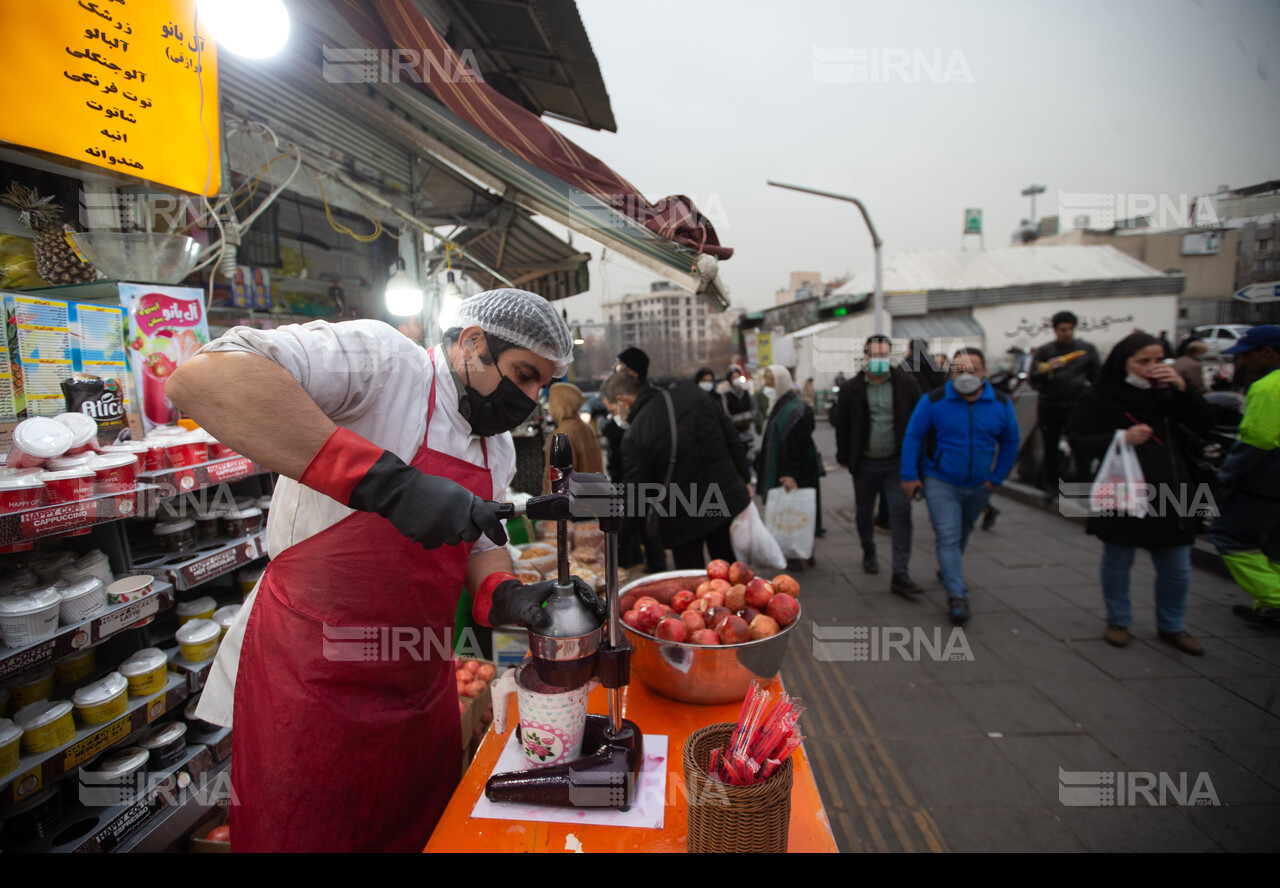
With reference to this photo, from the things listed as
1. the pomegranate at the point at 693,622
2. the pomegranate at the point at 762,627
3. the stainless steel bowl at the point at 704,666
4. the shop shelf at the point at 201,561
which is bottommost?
the stainless steel bowl at the point at 704,666

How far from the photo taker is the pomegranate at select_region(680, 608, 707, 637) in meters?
1.94

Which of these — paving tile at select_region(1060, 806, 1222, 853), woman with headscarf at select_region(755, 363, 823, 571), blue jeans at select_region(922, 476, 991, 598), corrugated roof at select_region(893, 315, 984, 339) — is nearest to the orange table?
paving tile at select_region(1060, 806, 1222, 853)

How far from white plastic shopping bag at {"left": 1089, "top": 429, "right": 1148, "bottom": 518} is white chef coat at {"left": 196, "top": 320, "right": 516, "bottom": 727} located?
4264mm

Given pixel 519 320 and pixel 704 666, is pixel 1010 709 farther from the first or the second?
pixel 519 320

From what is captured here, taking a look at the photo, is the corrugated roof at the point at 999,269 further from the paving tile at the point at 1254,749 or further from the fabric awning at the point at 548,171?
the paving tile at the point at 1254,749

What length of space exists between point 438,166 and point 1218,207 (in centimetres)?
715

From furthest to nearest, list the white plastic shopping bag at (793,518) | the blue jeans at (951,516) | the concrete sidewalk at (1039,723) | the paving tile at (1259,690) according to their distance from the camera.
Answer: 1. the white plastic shopping bag at (793,518)
2. the blue jeans at (951,516)
3. the paving tile at (1259,690)
4. the concrete sidewalk at (1039,723)

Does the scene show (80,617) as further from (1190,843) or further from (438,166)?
(438,166)

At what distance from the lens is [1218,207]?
4898mm

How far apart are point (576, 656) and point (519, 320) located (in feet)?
3.23

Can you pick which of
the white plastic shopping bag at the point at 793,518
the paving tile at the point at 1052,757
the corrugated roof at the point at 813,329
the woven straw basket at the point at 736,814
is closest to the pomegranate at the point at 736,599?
the woven straw basket at the point at 736,814

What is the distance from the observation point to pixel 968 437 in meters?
4.41

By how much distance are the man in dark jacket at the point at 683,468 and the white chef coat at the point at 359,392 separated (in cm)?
242

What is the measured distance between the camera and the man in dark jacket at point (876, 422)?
17.8 ft
